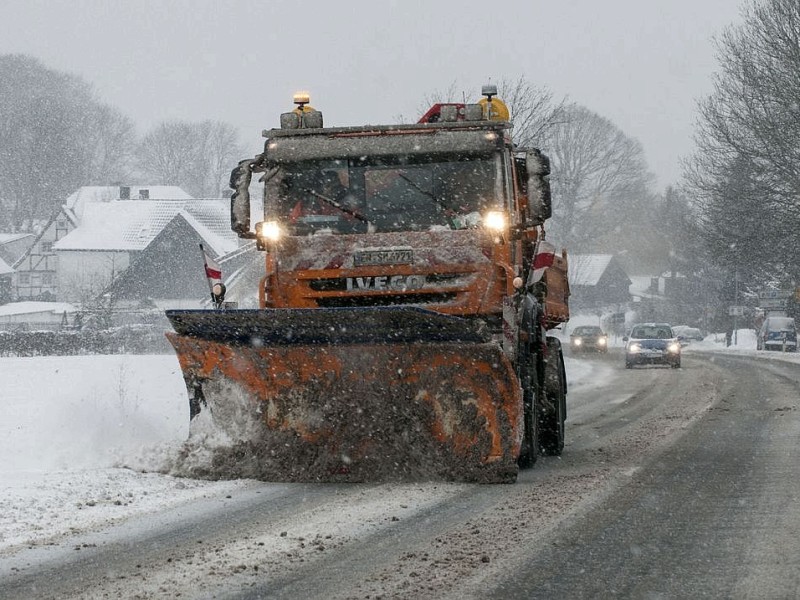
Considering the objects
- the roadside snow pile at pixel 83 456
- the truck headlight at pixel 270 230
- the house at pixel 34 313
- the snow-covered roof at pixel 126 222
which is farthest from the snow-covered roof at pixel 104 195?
the truck headlight at pixel 270 230

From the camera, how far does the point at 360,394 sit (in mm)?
8398

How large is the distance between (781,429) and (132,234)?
50.4m

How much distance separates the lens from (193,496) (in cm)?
795

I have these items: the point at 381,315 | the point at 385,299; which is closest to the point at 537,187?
the point at 385,299

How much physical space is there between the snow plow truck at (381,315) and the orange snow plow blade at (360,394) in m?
0.01

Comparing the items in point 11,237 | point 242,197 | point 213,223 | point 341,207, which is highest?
point 11,237

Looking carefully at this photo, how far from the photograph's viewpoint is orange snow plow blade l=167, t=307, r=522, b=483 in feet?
26.7

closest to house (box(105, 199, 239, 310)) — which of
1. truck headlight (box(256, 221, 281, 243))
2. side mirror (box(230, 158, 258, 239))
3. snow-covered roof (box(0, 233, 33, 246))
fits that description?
snow-covered roof (box(0, 233, 33, 246))

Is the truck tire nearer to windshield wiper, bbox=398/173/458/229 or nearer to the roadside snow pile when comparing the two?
windshield wiper, bbox=398/173/458/229

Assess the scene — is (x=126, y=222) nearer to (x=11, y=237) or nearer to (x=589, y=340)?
(x=11, y=237)

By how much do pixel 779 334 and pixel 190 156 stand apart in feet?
177

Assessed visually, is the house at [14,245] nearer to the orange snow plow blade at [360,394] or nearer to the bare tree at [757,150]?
the bare tree at [757,150]

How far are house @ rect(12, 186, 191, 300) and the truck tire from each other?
58833 millimetres

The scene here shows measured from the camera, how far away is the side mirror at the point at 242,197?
9266 mm
